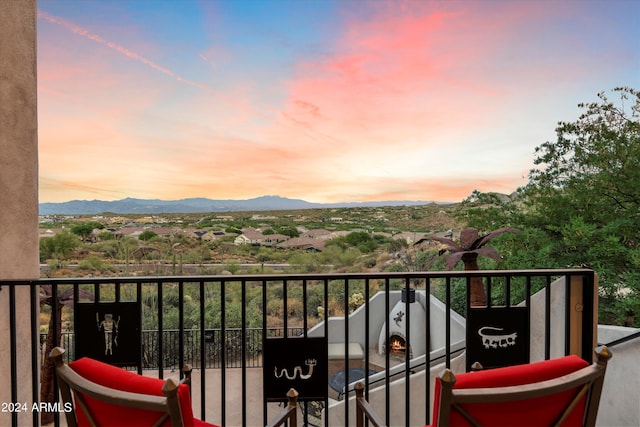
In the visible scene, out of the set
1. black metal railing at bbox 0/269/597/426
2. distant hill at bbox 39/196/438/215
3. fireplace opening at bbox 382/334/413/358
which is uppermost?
distant hill at bbox 39/196/438/215

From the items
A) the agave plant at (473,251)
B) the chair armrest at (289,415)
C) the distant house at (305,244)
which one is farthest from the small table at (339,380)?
the chair armrest at (289,415)

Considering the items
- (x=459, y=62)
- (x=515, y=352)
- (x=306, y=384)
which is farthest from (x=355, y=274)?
(x=459, y=62)

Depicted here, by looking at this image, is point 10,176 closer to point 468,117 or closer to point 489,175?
point 468,117

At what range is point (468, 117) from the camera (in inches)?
260

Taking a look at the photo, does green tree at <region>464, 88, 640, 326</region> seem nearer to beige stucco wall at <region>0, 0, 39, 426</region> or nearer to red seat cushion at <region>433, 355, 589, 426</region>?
red seat cushion at <region>433, 355, 589, 426</region>

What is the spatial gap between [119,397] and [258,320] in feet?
23.1

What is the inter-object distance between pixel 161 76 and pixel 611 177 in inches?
308

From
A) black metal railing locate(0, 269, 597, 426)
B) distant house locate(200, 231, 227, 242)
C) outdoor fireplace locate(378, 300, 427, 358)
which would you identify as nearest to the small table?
black metal railing locate(0, 269, 597, 426)

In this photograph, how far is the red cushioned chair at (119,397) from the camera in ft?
3.00

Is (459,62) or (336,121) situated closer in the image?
(459,62)

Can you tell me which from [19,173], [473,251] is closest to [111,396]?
[19,173]

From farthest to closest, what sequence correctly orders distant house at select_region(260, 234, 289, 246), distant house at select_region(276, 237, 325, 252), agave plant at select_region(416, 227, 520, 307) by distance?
distant house at select_region(276, 237, 325, 252) < distant house at select_region(260, 234, 289, 246) < agave plant at select_region(416, 227, 520, 307)

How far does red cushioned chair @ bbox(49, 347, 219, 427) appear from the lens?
915mm

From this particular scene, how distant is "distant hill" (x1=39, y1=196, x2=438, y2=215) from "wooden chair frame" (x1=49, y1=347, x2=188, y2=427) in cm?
473
